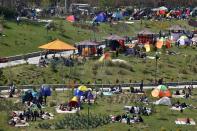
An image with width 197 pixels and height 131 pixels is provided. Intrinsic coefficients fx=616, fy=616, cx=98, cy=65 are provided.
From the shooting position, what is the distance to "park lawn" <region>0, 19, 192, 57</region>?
199 ft

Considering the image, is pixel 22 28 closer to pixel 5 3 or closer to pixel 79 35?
pixel 79 35

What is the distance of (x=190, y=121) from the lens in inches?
1561

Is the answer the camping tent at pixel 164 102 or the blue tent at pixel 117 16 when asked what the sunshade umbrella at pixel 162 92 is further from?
the blue tent at pixel 117 16

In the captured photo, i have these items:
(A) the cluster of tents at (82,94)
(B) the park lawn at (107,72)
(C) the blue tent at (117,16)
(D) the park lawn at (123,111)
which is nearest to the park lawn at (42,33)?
(C) the blue tent at (117,16)

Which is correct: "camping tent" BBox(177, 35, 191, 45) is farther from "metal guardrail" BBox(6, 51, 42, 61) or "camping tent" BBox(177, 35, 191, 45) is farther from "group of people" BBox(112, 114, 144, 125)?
"group of people" BBox(112, 114, 144, 125)

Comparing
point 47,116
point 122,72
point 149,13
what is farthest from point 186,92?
point 149,13

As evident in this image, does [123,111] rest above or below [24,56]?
below

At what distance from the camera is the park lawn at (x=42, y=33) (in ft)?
199

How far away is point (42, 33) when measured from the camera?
68000 mm

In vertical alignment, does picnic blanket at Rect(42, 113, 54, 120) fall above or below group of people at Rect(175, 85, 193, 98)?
above

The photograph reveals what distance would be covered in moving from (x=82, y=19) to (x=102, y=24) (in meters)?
3.85

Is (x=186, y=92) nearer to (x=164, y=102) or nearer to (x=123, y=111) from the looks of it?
(x=164, y=102)

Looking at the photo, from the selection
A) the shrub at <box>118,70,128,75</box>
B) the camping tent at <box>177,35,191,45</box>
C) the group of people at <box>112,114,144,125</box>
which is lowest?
the camping tent at <box>177,35,191,45</box>

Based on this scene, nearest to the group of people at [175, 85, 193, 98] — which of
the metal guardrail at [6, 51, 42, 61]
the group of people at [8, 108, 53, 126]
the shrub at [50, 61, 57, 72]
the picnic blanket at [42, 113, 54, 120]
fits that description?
the shrub at [50, 61, 57, 72]
